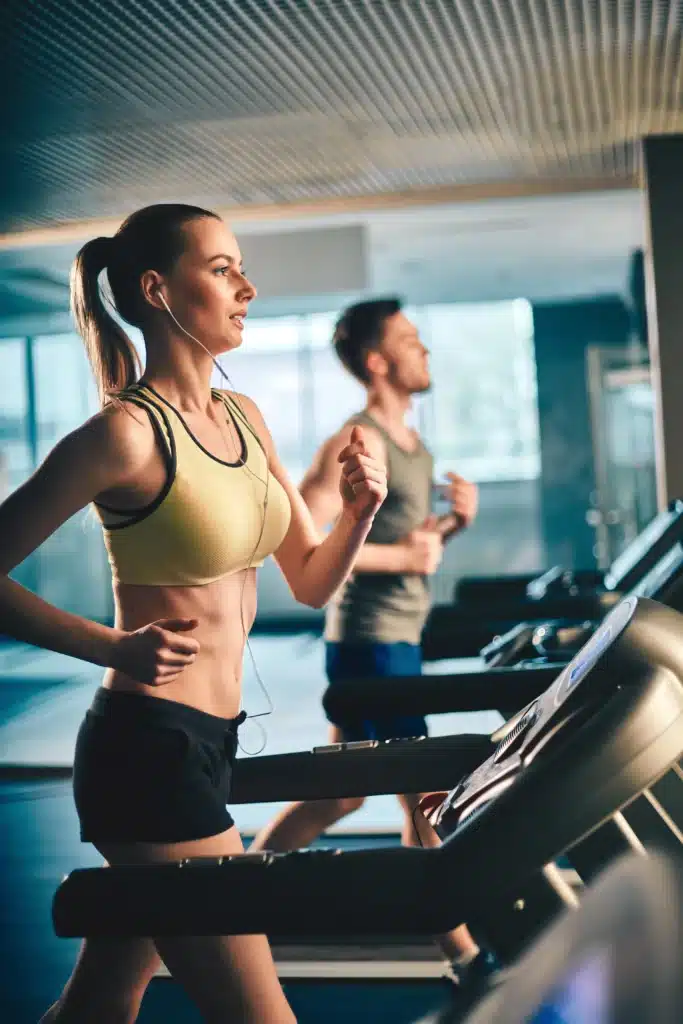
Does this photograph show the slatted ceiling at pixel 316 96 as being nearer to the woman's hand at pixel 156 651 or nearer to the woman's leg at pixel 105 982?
the woman's hand at pixel 156 651

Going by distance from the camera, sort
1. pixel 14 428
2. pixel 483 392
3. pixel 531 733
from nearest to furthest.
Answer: pixel 531 733
pixel 14 428
pixel 483 392

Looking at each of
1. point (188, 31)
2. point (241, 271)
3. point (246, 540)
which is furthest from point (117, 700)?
point (188, 31)

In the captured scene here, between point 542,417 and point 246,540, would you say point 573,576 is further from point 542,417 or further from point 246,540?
point 542,417

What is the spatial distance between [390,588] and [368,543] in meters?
0.12

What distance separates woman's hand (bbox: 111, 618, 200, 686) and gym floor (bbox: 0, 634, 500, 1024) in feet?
4.74

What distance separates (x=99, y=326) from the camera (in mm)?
1535

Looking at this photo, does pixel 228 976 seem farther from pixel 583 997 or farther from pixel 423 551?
pixel 423 551

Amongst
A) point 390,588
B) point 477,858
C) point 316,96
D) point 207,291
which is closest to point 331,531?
point 207,291

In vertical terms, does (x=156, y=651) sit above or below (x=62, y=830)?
above

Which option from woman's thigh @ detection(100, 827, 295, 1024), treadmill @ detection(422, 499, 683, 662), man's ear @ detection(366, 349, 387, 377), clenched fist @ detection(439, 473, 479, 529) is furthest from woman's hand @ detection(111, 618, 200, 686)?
treadmill @ detection(422, 499, 683, 662)

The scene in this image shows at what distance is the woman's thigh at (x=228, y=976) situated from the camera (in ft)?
4.35

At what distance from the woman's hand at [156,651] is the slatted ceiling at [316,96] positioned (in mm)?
Answer: 1652

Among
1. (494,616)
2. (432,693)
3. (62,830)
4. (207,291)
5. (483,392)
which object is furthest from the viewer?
(483,392)

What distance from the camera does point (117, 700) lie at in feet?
4.63
